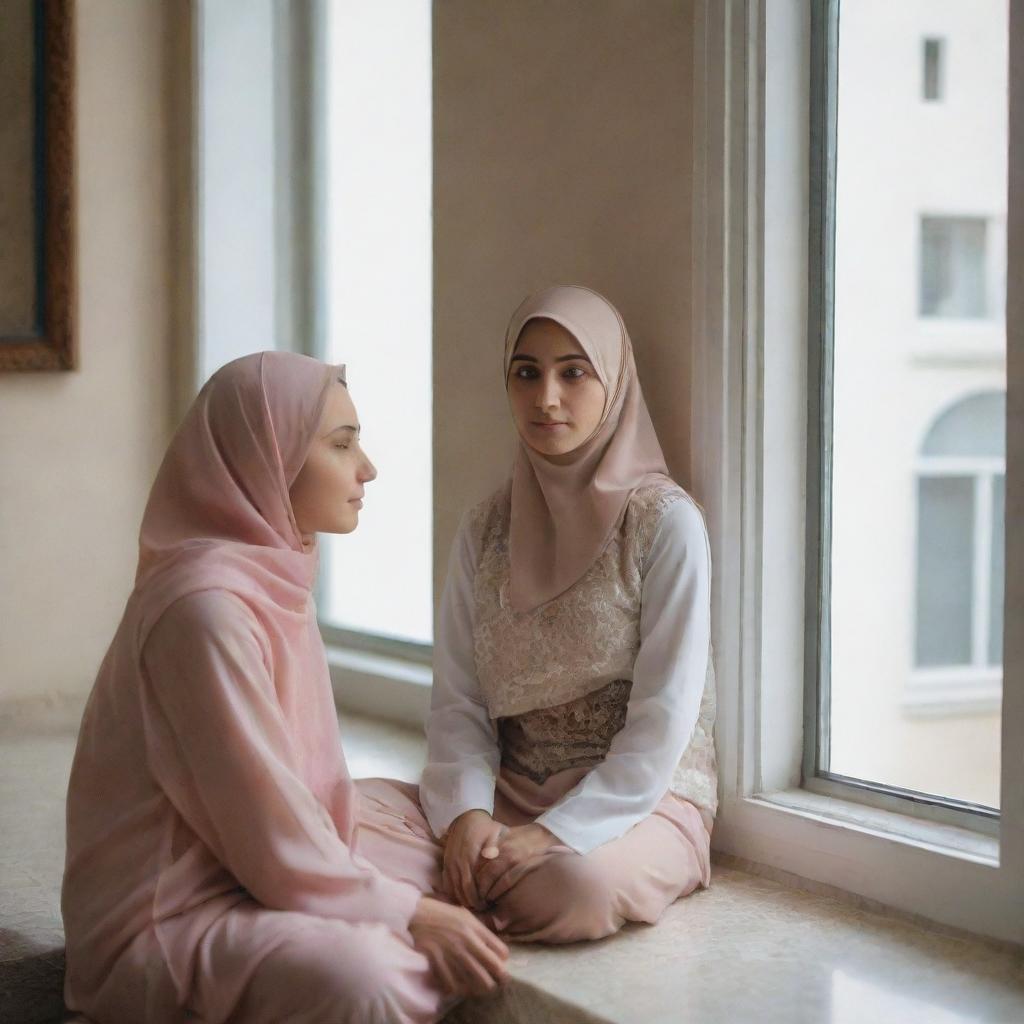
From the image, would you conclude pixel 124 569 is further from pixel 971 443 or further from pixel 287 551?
pixel 971 443

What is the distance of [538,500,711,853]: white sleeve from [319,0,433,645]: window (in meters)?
1.38

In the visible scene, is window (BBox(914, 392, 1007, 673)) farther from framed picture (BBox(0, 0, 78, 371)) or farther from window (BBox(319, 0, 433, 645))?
framed picture (BBox(0, 0, 78, 371))

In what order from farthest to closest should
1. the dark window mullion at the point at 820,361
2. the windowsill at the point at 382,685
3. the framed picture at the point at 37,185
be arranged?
the framed picture at the point at 37,185 → the windowsill at the point at 382,685 → the dark window mullion at the point at 820,361

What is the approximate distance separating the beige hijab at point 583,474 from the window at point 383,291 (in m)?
1.20

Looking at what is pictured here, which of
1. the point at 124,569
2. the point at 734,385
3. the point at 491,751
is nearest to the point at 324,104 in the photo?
the point at 124,569

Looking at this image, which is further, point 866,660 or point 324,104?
point 324,104

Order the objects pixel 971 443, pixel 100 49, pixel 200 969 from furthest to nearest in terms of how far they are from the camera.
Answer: pixel 100 49
pixel 971 443
pixel 200 969

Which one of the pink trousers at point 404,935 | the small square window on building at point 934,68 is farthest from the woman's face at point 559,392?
the small square window on building at point 934,68

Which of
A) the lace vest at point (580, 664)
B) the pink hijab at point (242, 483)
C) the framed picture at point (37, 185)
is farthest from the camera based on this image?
the framed picture at point (37, 185)

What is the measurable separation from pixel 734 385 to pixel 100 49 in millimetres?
2174

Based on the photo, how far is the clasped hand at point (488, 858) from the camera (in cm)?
190

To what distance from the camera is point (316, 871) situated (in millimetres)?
1685

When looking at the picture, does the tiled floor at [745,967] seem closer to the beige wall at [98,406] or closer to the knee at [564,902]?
the knee at [564,902]

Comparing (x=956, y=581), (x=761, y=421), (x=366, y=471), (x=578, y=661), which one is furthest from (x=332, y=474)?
(x=956, y=581)
